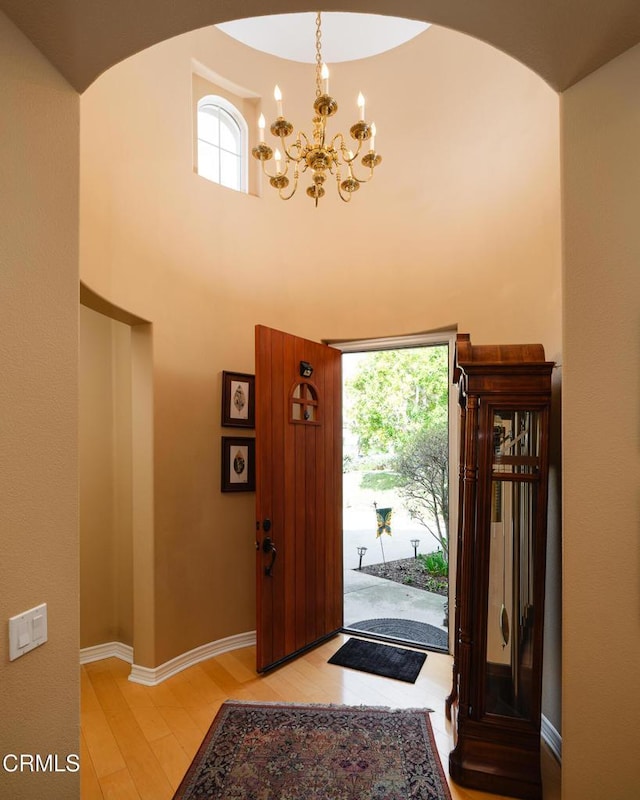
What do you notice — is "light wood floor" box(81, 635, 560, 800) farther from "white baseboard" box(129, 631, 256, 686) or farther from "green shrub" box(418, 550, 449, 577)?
"green shrub" box(418, 550, 449, 577)

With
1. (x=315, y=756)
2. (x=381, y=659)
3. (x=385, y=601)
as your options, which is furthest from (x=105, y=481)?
(x=385, y=601)

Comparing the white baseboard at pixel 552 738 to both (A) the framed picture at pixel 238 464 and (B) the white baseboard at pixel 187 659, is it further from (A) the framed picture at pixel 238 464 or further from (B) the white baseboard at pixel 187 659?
(A) the framed picture at pixel 238 464

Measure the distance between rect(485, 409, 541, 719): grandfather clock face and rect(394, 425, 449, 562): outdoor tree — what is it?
262cm

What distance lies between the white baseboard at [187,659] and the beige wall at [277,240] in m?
0.06

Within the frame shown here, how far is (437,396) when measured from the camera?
5008 millimetres

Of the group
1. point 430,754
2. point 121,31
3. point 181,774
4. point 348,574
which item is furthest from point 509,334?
point 348,574

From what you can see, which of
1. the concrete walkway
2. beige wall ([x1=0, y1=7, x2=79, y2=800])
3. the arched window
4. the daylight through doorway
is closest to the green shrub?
the daylight through doorway

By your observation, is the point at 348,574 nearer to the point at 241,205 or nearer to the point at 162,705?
the point at 162,705

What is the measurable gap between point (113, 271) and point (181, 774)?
2501mm

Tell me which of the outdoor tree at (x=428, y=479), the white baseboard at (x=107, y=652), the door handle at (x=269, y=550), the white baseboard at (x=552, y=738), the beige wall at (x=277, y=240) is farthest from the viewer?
the outdoor tree at (x=428, y=479)

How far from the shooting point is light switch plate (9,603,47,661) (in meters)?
1.17


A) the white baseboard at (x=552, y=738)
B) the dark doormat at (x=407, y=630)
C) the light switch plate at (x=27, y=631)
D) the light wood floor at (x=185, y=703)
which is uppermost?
the light switch plate at (x=27, y=631)

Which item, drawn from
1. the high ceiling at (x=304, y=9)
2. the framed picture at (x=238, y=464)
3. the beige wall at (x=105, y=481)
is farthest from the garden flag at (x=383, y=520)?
the high ceiling at (x=304, y=9)

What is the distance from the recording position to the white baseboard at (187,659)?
2.95 meters
